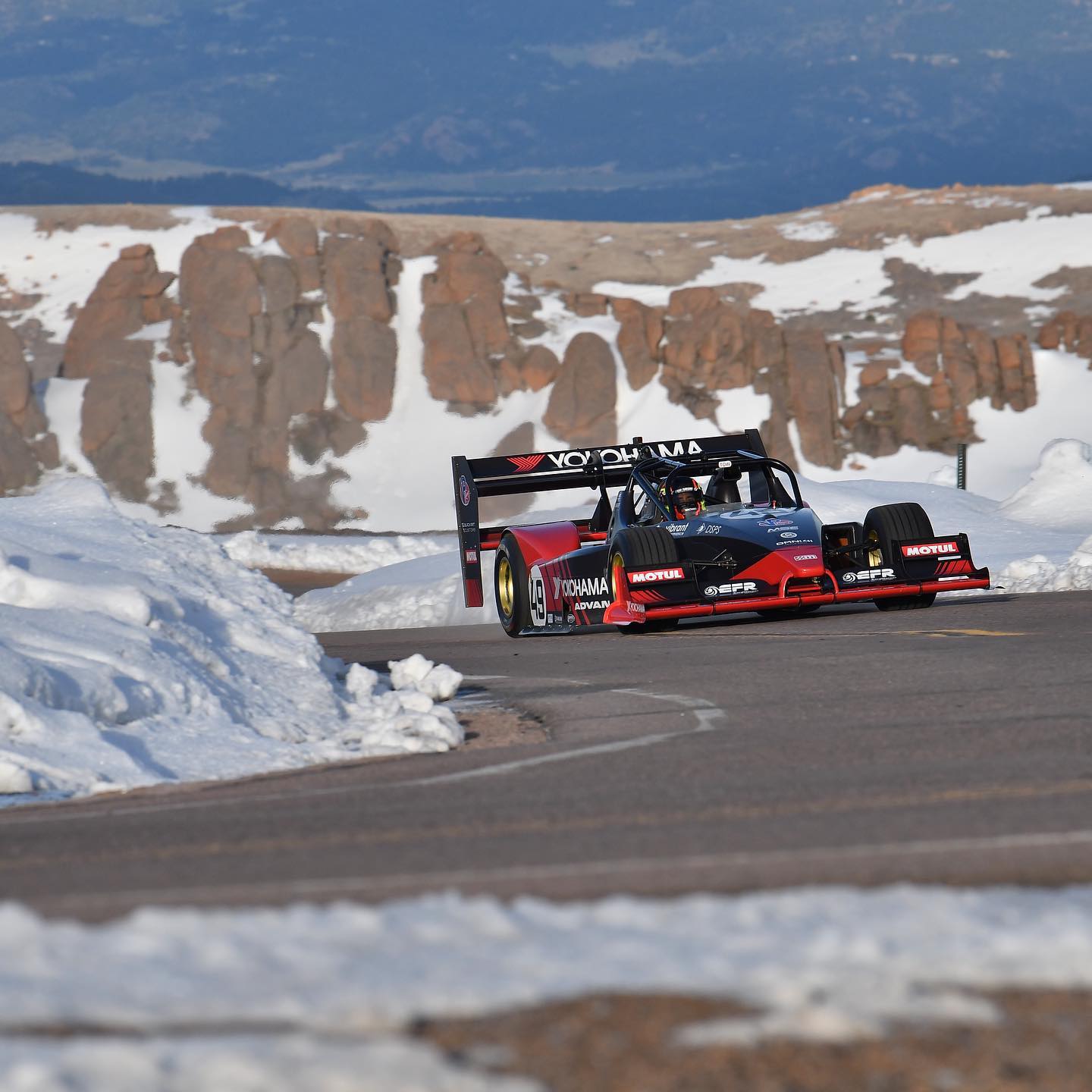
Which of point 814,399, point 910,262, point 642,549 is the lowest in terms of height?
point 642,549

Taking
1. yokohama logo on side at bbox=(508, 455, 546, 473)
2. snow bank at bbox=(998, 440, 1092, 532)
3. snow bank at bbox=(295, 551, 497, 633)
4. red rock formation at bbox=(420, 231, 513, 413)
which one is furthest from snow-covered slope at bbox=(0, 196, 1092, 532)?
yokohama logo on side at bbox=(508, 455, 546, 473)

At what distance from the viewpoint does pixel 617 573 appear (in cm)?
1466

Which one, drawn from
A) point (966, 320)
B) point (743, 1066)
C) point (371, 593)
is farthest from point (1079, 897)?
point (966, 320)

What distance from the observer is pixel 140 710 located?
8.72 metres

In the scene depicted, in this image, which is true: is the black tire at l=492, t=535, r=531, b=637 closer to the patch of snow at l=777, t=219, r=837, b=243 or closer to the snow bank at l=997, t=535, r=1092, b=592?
the snow bank at l=997, t=535, r=1092, b=592

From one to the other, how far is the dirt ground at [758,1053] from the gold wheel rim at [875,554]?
38.6 ft

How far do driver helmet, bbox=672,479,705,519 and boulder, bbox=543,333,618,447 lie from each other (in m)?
39.8

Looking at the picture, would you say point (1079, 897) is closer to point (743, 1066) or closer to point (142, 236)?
point (743, 1066)

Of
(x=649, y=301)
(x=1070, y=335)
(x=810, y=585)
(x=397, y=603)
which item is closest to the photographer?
(x=810, y=585)

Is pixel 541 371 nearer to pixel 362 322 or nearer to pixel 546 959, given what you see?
pixel 362 322

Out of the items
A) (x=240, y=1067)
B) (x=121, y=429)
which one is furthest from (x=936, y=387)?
(x=240, y=1067)

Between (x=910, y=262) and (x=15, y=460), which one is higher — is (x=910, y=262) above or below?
above

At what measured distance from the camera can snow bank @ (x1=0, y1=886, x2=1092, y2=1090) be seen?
3.32m

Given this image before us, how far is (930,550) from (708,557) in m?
2.06
